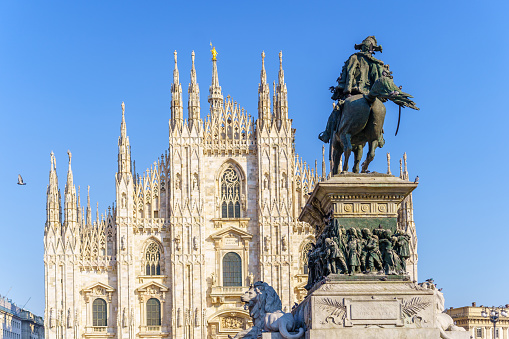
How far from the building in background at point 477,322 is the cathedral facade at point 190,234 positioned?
28.5 m

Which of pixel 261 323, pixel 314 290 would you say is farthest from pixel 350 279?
pixel 261 323

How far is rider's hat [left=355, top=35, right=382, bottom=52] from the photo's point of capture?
13.3m

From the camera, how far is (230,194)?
56656mm

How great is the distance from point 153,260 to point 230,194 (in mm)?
5899

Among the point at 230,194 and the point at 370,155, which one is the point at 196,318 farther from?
the point at 370,155

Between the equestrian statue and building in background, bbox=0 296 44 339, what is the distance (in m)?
91.2

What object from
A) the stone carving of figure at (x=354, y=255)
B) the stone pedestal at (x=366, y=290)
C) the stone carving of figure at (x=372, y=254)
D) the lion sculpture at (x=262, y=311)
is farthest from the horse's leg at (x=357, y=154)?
the lion sculpture at (x=262, y=311)

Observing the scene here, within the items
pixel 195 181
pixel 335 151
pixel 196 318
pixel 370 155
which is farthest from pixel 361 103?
pixel 195 181

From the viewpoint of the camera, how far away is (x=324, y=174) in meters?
55.2

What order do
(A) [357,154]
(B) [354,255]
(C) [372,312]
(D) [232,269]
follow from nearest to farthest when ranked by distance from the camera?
(C) [372,312] → (B) [354,255] → (A) [357,154] → (D) [232,269]

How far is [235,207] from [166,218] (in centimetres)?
408

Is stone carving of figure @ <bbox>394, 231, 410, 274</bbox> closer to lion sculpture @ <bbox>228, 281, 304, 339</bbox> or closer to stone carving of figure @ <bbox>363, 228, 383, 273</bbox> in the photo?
stone carving of figure @ <bbox>363, 228, 383, 273</bbox>

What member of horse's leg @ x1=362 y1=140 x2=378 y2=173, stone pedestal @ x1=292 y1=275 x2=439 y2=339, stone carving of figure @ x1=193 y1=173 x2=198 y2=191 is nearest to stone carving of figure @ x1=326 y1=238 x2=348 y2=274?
stone pedestal @ x1=292 y1=275 x2=439 y2=339

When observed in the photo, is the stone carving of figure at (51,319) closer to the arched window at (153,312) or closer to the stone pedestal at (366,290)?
the arched window at (153,312)
